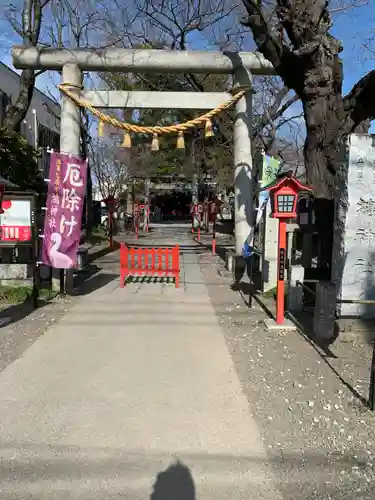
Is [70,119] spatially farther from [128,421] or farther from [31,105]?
[31,105]

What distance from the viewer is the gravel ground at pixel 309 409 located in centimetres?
303

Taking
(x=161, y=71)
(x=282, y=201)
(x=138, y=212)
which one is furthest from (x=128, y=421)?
(x=138, y=212)

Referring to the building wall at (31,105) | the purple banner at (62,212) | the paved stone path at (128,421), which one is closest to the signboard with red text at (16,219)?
the purple banner at (62,212)

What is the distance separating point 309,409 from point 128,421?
5.26ft

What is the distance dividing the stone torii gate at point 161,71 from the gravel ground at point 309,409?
5566 mm

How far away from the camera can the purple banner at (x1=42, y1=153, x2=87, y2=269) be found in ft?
26.8

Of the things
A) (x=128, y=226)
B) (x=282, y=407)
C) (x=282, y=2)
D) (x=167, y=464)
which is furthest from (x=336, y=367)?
(x=128, y=226)

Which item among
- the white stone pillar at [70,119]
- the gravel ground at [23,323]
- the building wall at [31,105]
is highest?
the building wall at [31,105]

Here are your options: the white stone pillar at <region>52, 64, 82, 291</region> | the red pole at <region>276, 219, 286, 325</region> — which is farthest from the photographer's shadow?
the white stone pillar at <region>52, 64, 82, 291</region>

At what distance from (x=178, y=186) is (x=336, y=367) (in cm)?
3777

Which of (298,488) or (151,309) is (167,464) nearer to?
(298,488)

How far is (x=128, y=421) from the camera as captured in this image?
3734 millimetres

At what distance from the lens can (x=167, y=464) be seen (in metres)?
3.14

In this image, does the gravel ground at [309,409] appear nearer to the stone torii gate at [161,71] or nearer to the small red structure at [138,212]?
the stone torii gate at [161,71]
